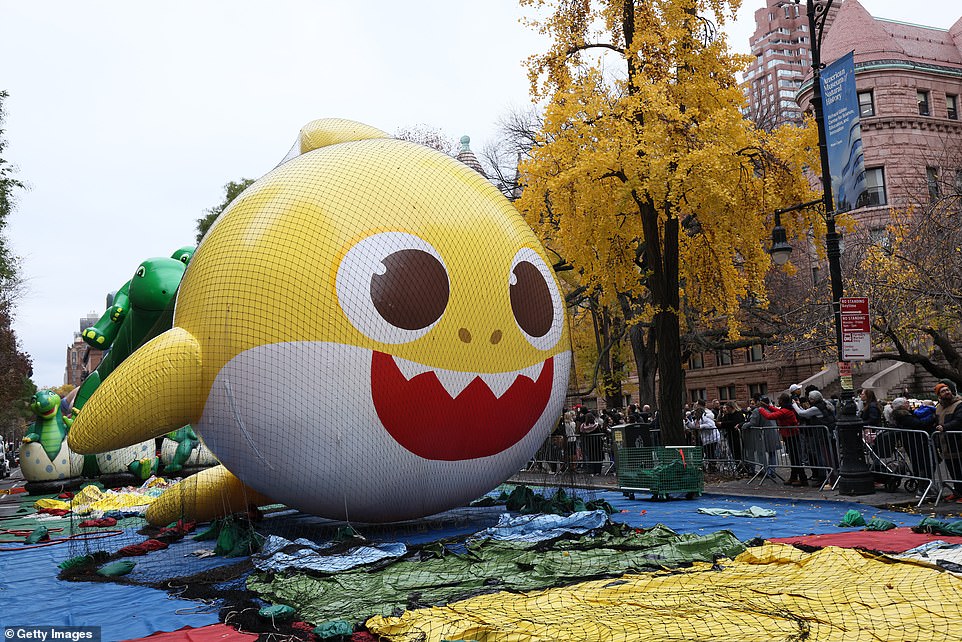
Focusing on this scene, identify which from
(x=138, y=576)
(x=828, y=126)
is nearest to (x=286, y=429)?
(x=138, y=576)

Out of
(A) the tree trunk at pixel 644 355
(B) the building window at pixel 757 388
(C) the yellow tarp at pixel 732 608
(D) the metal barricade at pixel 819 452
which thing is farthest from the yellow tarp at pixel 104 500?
(B) the building window at pixel 757 388

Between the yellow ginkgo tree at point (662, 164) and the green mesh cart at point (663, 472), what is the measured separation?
4.60ft

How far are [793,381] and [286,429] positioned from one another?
40994mm

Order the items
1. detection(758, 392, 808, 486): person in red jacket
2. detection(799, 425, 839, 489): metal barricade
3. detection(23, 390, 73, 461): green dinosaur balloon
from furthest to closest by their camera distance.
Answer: detection(23, 390, 73, 461): green dinosaur balloon < detection(758, 392, 808, 486): person in red jacket < detection(799, 425, 839, 489): metal barricade

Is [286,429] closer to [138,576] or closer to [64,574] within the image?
[138,576]

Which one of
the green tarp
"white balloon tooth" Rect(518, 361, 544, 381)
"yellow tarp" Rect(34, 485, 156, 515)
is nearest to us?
the green tarp

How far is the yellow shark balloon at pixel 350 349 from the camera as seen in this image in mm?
Answer: 7918

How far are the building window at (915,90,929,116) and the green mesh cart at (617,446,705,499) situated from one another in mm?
34197

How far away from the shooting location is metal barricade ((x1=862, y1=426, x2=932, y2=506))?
38.0ft

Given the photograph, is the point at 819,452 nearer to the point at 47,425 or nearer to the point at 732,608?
the point at 732,608

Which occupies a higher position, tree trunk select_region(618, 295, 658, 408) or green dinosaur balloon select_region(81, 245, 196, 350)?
green dinosaur balloon select_region(81, 245, 196, 350)

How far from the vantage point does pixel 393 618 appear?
5.73 meters

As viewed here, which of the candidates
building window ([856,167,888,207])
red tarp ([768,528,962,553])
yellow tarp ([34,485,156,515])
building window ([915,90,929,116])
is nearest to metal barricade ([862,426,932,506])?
red tarp ([768,528,962,553])

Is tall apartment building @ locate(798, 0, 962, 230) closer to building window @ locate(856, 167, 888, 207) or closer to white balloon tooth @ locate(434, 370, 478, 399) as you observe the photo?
building window @ locate(856, 167, 888, 207)
